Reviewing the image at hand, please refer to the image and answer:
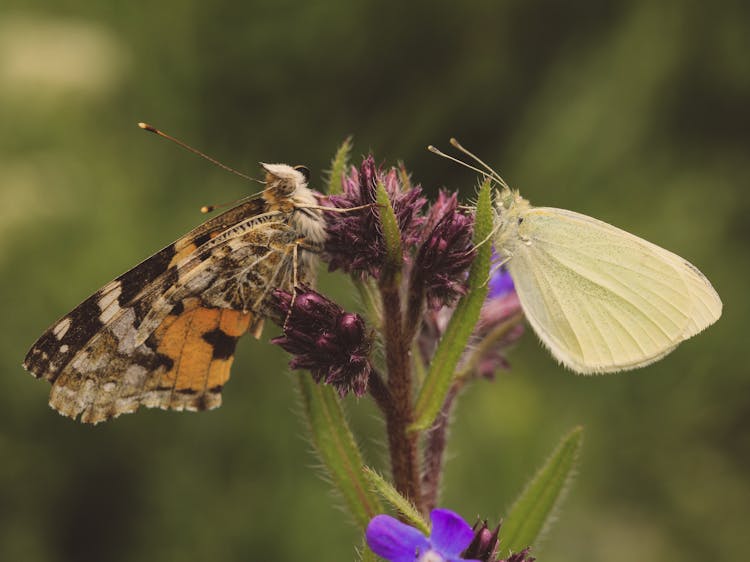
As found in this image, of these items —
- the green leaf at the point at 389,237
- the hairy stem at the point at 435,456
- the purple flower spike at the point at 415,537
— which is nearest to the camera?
the purple flower spike at the point at 415,537

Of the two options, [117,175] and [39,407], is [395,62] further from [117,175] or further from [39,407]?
[39,407]

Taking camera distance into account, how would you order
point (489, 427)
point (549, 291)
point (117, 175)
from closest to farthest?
1. point (549, 291)
2. point (489, 427)
3. point (117, 175)

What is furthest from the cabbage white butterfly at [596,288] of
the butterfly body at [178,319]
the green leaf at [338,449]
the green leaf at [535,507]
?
the green leaf at [338,449]

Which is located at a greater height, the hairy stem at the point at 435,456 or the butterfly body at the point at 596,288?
the butterfly body at the point at 596,288

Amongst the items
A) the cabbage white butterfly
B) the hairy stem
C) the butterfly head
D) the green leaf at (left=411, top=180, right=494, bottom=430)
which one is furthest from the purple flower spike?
the butterfly head

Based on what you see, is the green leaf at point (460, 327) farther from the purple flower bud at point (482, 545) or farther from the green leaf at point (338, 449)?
the purple flower bud at point (482, 545)

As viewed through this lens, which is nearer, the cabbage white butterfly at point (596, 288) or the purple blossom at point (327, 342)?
the purple blossom at point (327, 342)

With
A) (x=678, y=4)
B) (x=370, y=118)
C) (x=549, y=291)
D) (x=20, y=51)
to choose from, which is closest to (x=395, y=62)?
(x=370, y=118)

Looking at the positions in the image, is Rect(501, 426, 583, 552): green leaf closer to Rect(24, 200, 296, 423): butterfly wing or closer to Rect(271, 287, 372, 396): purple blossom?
Rect(271, 287, 372, 396): purple blossom
